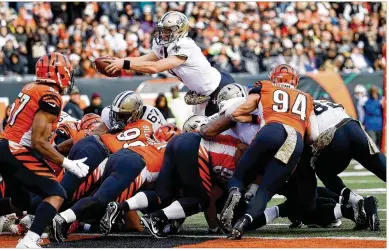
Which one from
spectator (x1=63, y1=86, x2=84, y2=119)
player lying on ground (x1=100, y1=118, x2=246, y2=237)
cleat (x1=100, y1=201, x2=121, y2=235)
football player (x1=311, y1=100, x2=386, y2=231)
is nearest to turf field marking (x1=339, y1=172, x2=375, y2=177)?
spectator (x1=63, y1=86, x2=84, y2=119)

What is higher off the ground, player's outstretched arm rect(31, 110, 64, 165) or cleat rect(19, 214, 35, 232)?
player's outstretched arm rect(31, 110, 64, 165)

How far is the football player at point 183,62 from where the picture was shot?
26.1 ft

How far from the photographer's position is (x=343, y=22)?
19.9 metres

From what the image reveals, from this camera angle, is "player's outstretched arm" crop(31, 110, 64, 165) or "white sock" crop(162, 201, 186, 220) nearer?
"player's outstretched arm" crop(31, 110, 64, 165)

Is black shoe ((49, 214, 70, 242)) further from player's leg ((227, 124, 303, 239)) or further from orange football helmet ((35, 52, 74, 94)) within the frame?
player's leg ((227, 124, 303, 239))

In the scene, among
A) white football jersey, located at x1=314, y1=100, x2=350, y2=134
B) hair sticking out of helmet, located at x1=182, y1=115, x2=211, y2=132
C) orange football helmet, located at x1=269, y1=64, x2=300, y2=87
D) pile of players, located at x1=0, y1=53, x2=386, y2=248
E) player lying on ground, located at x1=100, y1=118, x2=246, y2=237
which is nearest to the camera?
pile of players, located at x1=0, y1=53, x2=386, y2=248

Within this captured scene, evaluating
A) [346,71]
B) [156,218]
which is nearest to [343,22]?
[346,71]

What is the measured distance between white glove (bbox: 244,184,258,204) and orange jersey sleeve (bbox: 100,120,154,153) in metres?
1.07

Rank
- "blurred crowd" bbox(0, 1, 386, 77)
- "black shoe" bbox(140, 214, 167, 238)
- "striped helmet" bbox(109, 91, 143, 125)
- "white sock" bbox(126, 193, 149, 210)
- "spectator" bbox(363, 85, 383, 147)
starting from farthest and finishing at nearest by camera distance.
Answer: "blurred crowd" bbox(0, 1, 386, 77) → "spectator" bbox(363, 85, 383, 147) → "striped helmet" bbox(109, 91, 143, 125) → "white sock" bbox(126, 193, 149, 210) → "black shoe" bbox(140, 214, 167, 238)

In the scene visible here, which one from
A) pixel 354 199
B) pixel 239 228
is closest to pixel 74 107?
pixel 354 199

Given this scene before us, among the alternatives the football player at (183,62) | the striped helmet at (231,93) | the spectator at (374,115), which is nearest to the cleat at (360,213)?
the striped helmet at (231,93)

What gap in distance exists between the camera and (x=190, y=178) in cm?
698

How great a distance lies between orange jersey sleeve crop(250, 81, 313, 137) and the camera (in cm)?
680

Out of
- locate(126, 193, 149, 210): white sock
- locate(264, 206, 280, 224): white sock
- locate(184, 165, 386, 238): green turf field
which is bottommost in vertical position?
locate(184, 165, 386, 238): green turf field
